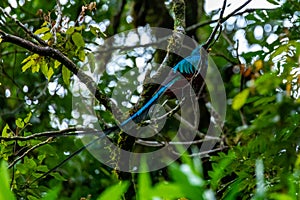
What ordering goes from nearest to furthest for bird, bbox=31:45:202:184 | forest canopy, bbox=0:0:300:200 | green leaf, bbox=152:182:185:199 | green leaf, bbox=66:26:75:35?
green leaf, bbox=152:182:185:199, forest canopy, bbox=0:0:300:200, bird, bbox=31:45:202:184, green leaf, bbox=66:26:75:35

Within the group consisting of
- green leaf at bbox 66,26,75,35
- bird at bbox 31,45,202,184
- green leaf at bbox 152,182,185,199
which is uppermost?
green leaf at bbox 66,26,75,35

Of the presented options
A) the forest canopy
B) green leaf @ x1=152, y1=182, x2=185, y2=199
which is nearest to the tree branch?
the forest canopy

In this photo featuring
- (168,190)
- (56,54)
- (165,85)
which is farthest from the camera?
(165,85)

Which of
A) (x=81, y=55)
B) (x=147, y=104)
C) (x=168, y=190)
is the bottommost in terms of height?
(x=168, y=190)

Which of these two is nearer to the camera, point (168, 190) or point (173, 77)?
point (168, 190)

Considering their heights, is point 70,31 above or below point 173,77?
above

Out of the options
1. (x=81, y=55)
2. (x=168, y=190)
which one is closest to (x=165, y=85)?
(x=81, y=55)

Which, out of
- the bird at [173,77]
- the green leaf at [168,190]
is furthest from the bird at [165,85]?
the green leaf at [168,190]

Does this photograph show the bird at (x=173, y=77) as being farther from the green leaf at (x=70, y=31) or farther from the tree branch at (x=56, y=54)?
→ the green leaf at (x=70, y=31)

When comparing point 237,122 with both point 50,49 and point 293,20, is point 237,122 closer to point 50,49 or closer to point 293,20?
point 293,20

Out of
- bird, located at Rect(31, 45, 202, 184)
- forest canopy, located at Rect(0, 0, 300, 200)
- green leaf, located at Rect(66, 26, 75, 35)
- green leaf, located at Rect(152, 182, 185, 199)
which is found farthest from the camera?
green leaf, located at Rect(66, 26, 75, 35)

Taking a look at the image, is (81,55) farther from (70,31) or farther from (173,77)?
(173,77)

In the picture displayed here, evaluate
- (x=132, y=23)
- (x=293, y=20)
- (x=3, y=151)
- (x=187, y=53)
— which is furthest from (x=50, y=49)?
(x=132, y=23)

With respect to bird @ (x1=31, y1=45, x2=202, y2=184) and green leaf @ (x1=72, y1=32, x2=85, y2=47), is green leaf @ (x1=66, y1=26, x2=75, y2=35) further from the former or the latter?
bird @ (x1=31, y1=45, x2=202, y2=184)
